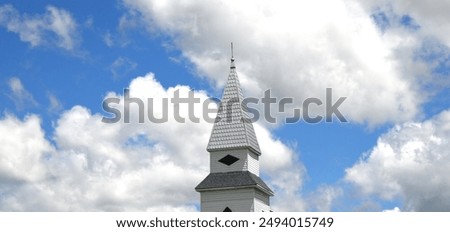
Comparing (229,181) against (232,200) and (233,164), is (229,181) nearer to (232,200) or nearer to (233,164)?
(232,200)

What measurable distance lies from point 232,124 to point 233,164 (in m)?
3.28

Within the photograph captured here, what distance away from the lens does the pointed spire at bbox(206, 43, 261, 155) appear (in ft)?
182

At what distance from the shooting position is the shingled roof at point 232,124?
182ft

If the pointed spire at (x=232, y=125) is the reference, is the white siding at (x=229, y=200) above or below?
below

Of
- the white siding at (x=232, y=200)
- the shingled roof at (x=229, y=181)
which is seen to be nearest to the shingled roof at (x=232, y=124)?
the shingled roof at (x=229, y=181)

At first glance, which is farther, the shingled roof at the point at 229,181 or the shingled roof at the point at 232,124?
the shingled roof at the point at 232,124

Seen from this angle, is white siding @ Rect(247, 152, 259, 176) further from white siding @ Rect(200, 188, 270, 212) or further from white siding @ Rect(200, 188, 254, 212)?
white siding @ Rect(200, 188, 254, 212)

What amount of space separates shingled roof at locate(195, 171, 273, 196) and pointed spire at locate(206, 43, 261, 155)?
6.67 ft

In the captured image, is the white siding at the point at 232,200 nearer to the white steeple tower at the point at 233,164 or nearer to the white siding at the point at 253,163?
the white steeple tower at the point at 233,164

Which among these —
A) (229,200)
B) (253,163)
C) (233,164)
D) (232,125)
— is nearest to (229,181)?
(229,200)

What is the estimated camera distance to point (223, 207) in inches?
2112
